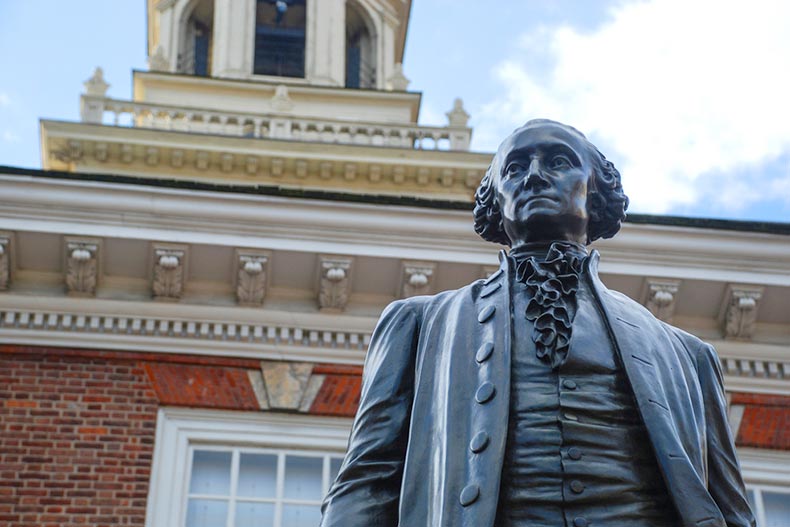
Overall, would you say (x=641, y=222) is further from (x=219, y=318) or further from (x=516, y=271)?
(x=516, y=271)

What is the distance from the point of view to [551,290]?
377 cm

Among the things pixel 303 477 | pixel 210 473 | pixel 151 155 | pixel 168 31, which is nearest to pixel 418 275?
pixel 303 477

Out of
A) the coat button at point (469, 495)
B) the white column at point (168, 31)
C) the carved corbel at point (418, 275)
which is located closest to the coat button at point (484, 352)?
the coat button at point (469, 495)

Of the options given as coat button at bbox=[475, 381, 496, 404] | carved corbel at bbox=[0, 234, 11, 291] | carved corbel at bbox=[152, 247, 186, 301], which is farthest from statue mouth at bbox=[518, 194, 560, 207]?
carved corbel at bbox=[0, 234, 11, 291]

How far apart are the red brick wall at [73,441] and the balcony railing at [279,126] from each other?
785 cm

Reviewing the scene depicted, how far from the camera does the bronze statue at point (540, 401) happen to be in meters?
3.30

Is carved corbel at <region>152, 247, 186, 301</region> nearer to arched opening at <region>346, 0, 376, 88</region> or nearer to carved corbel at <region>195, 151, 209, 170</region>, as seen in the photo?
carved corbel at <region>195, 151, 209, 170</region>

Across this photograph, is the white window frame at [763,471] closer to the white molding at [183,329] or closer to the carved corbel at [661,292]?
the carved corbel at [661,292]

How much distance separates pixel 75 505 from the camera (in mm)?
11406

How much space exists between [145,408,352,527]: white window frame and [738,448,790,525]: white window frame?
3.34 meters

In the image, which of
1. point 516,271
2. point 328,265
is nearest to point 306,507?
point 328,265

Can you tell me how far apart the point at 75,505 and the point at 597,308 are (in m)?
8.39

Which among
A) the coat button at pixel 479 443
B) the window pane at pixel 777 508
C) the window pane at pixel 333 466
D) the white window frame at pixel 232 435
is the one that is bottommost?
the coat button at pixel 479 443

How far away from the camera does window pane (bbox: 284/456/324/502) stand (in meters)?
11.9
